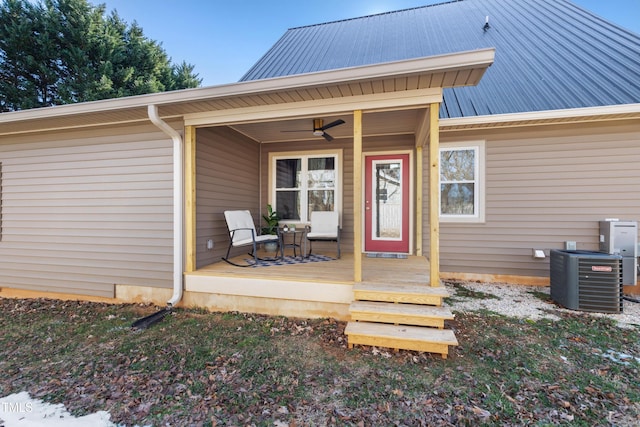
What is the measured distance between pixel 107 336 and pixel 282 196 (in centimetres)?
351

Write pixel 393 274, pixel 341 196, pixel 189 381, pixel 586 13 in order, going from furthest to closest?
pixel 586 13 → pixel 341 196 → pixel 393 274 → pixel 189 381

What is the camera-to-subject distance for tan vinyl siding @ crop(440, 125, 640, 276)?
13.3 feet

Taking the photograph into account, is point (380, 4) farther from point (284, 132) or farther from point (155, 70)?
point (155, 70)

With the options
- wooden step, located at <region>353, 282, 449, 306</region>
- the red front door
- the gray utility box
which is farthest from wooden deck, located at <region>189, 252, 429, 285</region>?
the gray utility box

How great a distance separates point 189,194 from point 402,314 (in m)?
2.90

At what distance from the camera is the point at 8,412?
186 centimetres

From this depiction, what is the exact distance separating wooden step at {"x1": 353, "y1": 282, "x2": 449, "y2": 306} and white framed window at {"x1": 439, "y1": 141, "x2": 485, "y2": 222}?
7.39 feet

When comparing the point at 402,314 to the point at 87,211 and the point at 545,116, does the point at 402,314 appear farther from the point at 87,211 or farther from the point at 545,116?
the point at 87,211

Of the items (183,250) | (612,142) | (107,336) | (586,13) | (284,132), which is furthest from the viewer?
(586,13)

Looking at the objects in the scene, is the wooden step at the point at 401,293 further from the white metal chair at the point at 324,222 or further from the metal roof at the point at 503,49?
the metal roof at the point at 503,49

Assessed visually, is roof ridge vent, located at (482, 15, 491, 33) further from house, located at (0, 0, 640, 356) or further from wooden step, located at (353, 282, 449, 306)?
wooden step, located at (353, 282, 449, 306)

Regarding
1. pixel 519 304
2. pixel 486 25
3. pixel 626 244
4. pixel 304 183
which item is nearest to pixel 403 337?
pixel 519 304

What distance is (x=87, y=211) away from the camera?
403 cm

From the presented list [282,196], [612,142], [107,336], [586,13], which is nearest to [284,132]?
[282,196]
